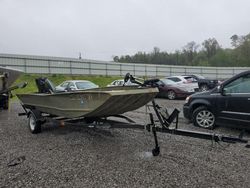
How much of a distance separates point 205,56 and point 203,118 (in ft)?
237

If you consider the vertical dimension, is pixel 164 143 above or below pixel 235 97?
below

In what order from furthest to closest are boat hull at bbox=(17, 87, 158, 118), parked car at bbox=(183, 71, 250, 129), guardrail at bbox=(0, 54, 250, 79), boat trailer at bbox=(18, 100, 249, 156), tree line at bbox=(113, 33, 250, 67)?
tree line at bbox=(113, 33, 250, 67), guardrail at bbox=(0, 54, 250, 79), parked car at bbox=(183, 71, 250, 129), boat hull at bbox=(17, 87, 158, 118), boat trailer at bbox=(18, 100, 249, 156)

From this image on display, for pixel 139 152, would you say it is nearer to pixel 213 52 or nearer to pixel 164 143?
pixel 164 143

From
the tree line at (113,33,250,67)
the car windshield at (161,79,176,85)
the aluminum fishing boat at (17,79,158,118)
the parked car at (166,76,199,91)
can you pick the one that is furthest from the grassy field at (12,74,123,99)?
the tree line at (113,33,250,67)

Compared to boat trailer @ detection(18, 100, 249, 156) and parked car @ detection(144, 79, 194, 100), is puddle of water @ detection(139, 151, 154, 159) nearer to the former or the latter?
boat trailer @ detection(18, 100, 249, 156)

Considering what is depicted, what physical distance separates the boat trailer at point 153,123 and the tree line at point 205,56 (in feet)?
184

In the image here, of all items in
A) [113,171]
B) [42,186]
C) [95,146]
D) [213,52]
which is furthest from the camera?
[213,52]

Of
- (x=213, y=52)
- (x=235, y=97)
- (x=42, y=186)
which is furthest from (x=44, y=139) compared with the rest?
(x=213, y=52)

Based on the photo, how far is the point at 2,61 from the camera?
22.6 meters

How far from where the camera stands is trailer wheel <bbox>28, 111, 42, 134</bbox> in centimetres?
582

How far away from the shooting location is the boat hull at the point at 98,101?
3.89 m

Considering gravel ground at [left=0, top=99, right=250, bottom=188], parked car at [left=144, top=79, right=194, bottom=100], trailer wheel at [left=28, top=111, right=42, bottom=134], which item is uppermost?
parked car at [left=144, top=79, right=194, bottom=100]

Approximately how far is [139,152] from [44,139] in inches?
97.8

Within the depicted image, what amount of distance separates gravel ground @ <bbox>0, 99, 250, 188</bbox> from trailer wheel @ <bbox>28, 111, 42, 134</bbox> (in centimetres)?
33
